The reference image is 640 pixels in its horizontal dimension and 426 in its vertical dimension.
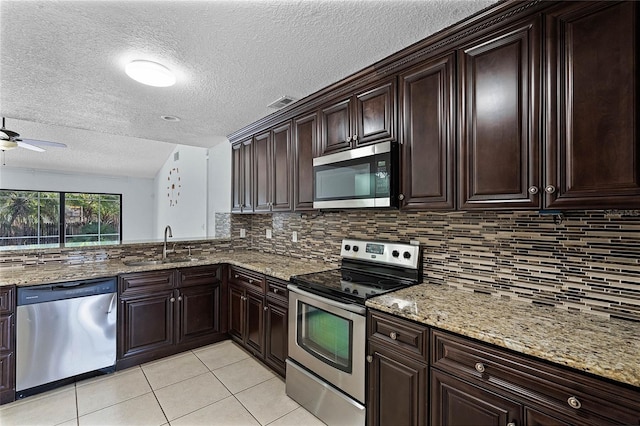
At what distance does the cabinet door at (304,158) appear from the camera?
8.61 ft

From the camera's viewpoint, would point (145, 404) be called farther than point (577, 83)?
Yes

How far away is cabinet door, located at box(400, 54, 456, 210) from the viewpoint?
1685 mm

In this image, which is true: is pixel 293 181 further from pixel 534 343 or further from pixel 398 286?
pixel 534 343

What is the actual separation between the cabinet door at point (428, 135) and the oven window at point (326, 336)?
880 mm

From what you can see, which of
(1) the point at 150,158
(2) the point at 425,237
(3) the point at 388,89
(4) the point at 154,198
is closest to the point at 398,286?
(2) the point at 425,237

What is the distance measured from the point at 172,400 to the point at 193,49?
8.13 ft

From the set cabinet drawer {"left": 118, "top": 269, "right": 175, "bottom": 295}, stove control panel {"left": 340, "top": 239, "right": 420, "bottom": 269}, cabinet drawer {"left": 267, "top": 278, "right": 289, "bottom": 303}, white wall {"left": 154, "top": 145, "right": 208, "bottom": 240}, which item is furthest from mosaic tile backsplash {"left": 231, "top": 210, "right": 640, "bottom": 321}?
white wall {"left": 154, "top": 145, "right": 208, "bottom": 240}

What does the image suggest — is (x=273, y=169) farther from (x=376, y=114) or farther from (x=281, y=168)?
(x=376, y=114)

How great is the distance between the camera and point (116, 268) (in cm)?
271

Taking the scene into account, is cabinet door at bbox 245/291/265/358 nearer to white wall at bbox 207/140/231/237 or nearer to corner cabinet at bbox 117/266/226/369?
corner cabinet at bbox 117/266/226/369

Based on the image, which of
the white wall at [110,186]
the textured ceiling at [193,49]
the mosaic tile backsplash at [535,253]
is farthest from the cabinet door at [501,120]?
the white wall at [110,186]

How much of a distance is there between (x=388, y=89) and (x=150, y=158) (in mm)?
6820

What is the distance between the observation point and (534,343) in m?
1.14

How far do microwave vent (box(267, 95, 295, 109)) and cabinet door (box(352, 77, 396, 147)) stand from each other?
2.29ft
